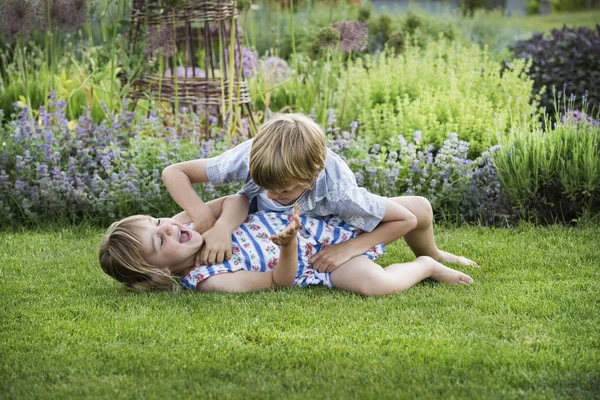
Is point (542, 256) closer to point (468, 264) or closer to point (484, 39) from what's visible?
point (468, 264)

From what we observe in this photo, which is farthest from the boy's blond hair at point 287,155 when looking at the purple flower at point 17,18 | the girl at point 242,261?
the purple flower at point 17,18

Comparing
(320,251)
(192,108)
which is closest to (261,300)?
(320,251)

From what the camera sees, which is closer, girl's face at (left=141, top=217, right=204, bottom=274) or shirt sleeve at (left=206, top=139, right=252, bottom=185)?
girl's face at (left=141, top=217, right=204, bottom=274)

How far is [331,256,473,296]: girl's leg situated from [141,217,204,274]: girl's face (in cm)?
67

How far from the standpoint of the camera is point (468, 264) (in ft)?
13.4

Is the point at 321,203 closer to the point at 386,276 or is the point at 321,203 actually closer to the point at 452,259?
the point at 386,276

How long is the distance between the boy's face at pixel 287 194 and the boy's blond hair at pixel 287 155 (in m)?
0.11

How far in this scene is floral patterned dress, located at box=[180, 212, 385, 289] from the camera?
373 centimetres

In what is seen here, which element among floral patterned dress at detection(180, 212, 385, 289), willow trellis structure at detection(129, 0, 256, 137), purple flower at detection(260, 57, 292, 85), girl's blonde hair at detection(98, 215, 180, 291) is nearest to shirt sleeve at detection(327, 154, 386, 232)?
floral patterned dress at detection(180, 212, 385, 289)

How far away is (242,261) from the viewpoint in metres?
3.74

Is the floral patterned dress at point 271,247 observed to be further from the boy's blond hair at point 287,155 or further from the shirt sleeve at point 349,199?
the boy's blond hair at point 287,155

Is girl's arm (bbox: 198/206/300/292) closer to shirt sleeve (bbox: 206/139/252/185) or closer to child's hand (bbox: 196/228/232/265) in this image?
child's hand (bbox: 196/228/232/265)

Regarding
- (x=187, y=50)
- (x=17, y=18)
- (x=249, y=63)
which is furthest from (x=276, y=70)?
(x=17, y=18)

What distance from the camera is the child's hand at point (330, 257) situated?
12.1 ft
